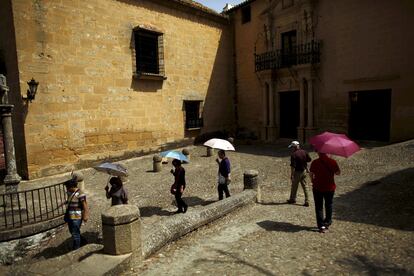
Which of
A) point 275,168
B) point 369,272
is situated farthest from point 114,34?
point 369,272

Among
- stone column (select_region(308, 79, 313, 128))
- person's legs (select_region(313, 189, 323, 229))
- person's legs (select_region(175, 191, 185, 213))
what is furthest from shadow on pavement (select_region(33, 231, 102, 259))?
stone column (select_region(308, 79, 313, 128))

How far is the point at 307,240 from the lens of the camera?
5.35 meters

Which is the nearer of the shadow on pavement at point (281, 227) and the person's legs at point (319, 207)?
the person's legs at point (319, 207)

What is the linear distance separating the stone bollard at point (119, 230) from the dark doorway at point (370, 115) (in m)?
12.9

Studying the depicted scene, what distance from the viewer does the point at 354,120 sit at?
572 inches

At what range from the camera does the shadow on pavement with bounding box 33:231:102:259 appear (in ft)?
21.3

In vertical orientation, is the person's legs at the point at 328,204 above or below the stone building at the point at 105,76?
below

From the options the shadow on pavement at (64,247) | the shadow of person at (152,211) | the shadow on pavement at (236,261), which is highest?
the shadow on pavement at (236,261)

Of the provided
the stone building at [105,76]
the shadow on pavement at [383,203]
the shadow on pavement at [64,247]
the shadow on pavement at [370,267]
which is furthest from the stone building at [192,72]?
the shadow on pavement at [370,267]

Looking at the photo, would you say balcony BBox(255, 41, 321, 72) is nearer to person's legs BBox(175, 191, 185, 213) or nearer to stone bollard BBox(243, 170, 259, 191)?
stone bollard BBox(243, 170, 259, 191)

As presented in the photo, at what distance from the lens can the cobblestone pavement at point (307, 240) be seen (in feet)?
14.5

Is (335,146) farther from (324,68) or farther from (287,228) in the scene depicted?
(324,68)

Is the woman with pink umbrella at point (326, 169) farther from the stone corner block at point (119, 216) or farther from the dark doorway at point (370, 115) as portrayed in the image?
the dark doorway at point (370, 115)

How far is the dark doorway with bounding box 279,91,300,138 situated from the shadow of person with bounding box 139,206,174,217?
1138cm
